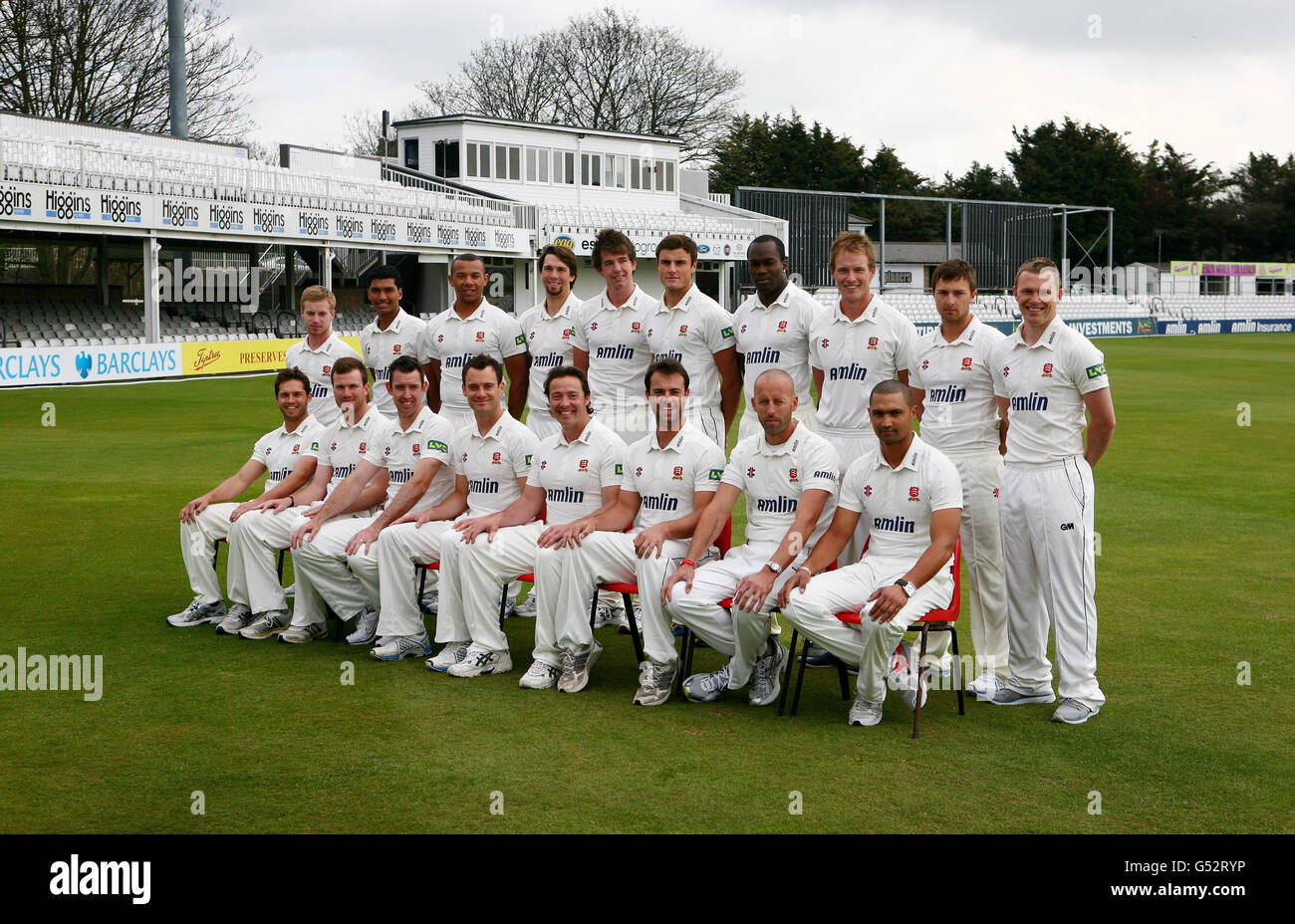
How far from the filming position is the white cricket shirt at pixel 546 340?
8539mm

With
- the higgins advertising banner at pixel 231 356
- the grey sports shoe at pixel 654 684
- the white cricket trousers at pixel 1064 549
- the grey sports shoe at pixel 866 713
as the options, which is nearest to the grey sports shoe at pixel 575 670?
the grey sports shoe at pixel 654 684

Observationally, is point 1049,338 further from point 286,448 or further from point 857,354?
point 286,448

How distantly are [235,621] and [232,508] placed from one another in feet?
2.68

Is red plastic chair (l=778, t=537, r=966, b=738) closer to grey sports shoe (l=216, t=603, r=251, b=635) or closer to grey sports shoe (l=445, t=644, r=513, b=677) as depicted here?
grey sports shoe (l=445, t=644, r=513, b=677)

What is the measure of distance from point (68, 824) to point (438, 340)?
4.69 m

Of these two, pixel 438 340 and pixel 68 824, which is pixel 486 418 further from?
pixel 68 824

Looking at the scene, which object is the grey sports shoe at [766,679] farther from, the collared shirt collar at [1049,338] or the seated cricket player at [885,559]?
the collared shirt collar at [1049,338]

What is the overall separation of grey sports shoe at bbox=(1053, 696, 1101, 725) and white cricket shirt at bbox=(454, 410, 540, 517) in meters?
3.33

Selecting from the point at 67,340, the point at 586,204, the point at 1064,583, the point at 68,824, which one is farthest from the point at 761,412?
the point at 586,204

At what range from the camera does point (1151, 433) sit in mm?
18969

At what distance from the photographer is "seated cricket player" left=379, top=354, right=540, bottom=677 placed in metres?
7.23

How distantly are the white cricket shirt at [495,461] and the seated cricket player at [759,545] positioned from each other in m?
1.43

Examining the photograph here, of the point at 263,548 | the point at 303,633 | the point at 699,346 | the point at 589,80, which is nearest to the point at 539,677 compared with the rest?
the point at 303,633

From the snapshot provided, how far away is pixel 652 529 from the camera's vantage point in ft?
22.2
